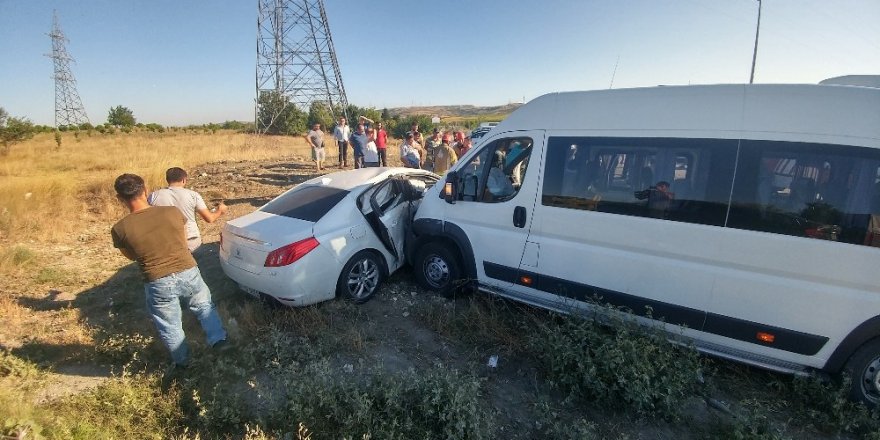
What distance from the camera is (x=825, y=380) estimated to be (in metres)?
2.97

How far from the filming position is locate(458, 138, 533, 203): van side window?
423cm

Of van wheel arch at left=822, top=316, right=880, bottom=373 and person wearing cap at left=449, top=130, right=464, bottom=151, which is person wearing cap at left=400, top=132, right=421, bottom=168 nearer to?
person wearing cap at left=449, top=130, right=464, bottom=151

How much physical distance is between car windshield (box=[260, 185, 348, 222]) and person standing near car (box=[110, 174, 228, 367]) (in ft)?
4.14

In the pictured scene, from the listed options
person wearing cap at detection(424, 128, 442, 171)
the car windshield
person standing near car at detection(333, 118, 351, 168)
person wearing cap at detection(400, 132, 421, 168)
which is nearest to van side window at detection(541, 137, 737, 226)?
the car windshield

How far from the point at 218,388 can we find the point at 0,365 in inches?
77.3

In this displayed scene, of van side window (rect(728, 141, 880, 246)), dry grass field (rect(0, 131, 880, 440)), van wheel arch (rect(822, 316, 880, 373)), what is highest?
van side window (rect(728, 141, 880, 246))

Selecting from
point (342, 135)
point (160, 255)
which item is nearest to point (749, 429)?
point (160, 255)

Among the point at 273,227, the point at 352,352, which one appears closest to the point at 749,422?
the point at 352,352

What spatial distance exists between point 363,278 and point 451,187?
1.45m

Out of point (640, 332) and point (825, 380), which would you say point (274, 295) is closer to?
point (640, 332)

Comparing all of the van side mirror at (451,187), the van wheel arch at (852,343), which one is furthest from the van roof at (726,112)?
the van wheel arch at (852,343)

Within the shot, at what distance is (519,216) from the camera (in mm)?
4055

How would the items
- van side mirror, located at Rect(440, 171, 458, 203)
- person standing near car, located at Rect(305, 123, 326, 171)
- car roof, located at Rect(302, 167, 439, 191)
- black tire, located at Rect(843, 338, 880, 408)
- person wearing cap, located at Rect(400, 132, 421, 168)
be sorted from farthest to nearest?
person standing near car, located at Rect(305, 123, 326, 171)
person wearing cap, located at Rect(400, 132, 421, 168)
car roof, located at Rect(302, 167, 439, 191)
van side mirror, located at Rect(440, 171, 458, 203)
black tire, located at Rect(843, 338, 880, 408)

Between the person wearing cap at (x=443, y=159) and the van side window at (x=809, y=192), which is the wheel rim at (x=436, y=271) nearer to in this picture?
the van side window at (x=809, y=192)
